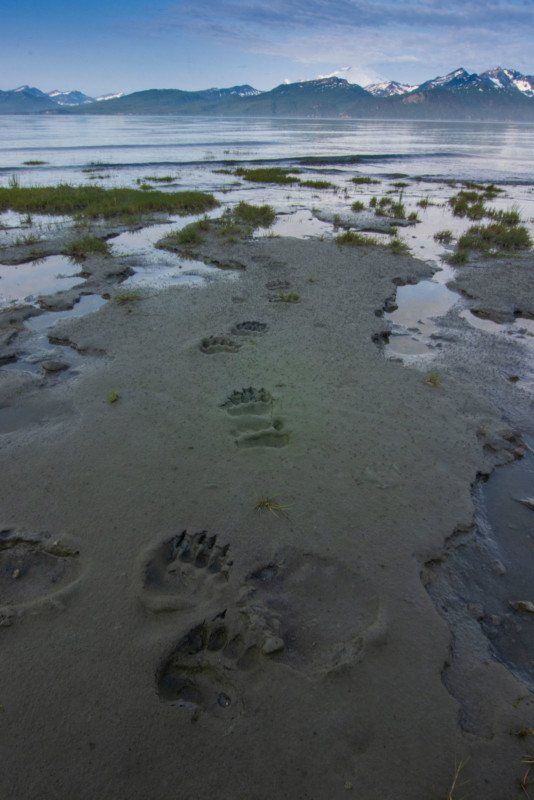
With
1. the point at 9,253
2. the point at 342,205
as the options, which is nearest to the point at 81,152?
the point at 342,205

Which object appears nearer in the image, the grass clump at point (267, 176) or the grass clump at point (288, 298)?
the grass clump at point (288, 298)

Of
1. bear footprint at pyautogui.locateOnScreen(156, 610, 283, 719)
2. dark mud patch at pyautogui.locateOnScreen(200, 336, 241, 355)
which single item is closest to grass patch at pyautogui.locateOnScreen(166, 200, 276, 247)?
dark mud patch at pyautogui.locateOnScreen(200, 336, 241, 355)

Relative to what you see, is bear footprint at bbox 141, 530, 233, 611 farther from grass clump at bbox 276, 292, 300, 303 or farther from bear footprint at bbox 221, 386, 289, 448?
grass clump at bbox 276, 292, 300, 303

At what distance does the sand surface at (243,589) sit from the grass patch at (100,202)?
39.4 feet

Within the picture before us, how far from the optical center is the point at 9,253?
10.5m

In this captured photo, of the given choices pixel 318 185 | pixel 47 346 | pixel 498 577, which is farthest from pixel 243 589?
pixel 318 185

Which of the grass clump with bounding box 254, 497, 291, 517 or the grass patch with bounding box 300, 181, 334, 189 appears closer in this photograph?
the grass clump with bounding box 254, 497, 291, 517

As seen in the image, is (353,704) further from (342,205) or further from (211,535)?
(342,205)

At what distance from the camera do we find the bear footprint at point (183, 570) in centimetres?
276

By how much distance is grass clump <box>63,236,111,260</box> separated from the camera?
34.8 ft

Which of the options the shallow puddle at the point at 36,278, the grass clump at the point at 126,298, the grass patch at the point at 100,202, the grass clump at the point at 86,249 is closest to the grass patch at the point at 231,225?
the grass clump at the point at 86,249

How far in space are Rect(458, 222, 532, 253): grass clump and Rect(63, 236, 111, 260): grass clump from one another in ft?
31.4

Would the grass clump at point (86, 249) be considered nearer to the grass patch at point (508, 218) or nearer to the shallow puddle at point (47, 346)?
the shallow puddle at point (47, 346)

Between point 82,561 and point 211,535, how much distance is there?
0.91 metres
